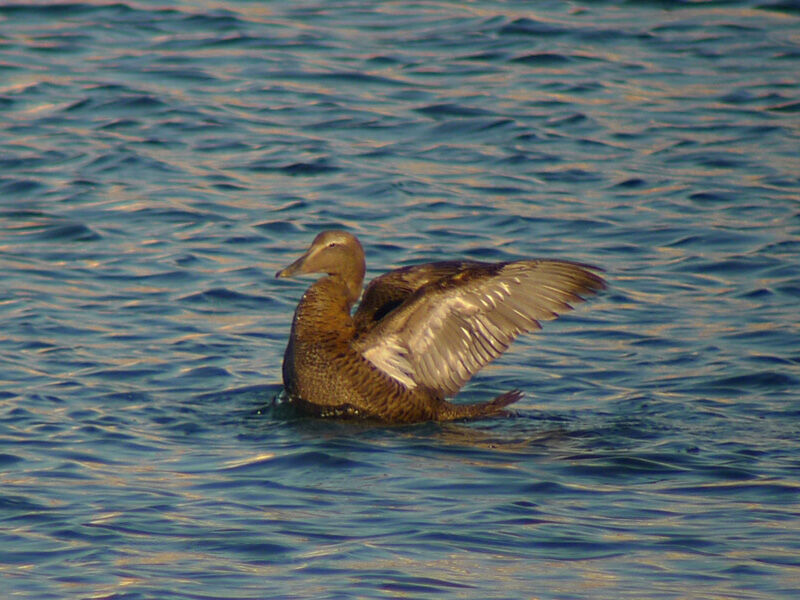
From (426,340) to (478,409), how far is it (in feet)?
1.52

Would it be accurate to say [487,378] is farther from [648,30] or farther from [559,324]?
[648,30]

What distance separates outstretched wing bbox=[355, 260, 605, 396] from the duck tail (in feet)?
0.46

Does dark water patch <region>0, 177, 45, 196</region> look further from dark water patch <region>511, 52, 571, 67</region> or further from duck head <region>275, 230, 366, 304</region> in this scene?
dark water patch <region>511, 52, 571, 67</region>

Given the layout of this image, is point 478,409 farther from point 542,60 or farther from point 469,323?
point 542,60

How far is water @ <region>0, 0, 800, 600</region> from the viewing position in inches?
216

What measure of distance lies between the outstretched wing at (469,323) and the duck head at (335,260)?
41 cm

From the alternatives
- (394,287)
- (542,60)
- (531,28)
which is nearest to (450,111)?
(542,60)

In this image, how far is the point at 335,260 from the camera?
24.9 ft

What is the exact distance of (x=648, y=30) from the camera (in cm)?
1501

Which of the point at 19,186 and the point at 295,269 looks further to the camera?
the point at 19,186

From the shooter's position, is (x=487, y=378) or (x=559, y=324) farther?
(x=559, y=324)

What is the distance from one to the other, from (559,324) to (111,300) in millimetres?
2879

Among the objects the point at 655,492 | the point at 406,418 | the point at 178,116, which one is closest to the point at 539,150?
the point at 178,116

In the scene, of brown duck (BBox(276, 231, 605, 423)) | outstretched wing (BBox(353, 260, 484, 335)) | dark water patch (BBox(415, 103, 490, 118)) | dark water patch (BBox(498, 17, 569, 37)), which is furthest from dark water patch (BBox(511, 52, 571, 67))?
brown duck (BBox(276, 231, 605, 423))
